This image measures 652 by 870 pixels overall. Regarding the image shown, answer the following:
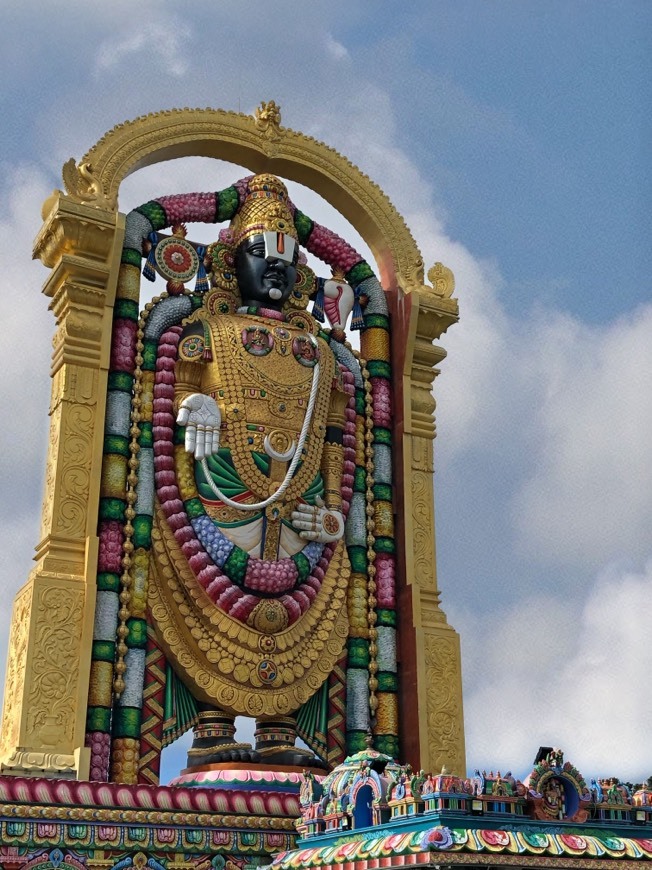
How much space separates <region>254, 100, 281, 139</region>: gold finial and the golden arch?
11 mm

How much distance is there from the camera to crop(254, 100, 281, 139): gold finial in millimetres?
13094

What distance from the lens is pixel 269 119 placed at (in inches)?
518

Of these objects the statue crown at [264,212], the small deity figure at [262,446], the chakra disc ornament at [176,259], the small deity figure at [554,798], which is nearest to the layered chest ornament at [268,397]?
the small deity figure at [262,446]

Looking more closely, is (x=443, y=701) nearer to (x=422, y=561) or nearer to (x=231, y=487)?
(x=422, y=561)

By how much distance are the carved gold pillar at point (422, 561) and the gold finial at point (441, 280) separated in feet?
0.04

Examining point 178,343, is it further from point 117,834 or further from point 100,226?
point 117,834

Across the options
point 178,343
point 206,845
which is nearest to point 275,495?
point 178,343

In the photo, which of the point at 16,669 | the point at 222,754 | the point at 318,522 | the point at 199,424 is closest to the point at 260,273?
the point at 199,424

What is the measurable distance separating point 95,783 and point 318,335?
17.2 ft

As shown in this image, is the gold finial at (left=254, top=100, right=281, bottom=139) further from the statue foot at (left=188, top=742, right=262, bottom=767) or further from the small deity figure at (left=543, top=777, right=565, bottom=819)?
the small deity figure at (left=543, top=777, right=565, bottom=819)

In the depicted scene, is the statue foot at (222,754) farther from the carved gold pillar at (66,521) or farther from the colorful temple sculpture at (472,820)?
the colorful temple sculpture at (472,820)

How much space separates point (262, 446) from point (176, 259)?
2.13 metres

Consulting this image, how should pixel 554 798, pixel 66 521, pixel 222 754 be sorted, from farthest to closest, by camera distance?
pixel 66 521 → pixel 222 754 → pixel 554 798

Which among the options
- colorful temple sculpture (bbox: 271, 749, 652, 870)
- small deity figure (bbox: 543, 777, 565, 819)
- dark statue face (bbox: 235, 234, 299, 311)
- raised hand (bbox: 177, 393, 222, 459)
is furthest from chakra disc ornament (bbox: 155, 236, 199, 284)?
small deity figure (bbox: 543, 777, 565, 819)
